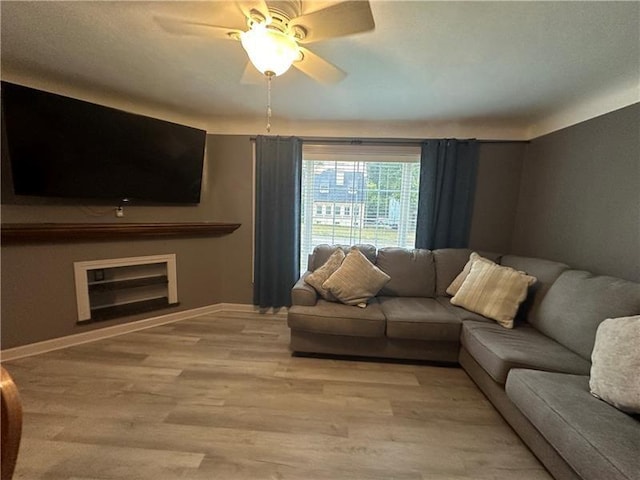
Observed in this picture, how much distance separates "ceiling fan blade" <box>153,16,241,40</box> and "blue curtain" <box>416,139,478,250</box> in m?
2.26

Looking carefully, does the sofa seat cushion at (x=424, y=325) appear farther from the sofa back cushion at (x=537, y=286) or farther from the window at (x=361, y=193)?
the window at (x=361, y=193)

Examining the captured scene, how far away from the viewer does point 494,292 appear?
226cm

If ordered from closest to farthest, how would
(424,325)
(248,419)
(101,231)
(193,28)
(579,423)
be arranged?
(579,423) < (193,28) < (248,419) < (424,325) < (101,231)

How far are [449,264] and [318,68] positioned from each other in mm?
2171

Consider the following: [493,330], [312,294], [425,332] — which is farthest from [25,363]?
[493,330]

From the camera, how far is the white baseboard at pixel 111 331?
7.52 feet

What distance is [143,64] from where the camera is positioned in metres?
1.96

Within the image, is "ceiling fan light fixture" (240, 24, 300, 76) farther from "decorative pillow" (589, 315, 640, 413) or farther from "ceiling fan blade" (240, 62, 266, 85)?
"decorative pillow" (589, 315, 640, 413)

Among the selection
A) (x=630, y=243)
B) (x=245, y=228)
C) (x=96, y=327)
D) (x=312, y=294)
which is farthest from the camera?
(x=245, y=228)

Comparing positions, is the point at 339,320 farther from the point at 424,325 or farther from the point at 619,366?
the point at 619,366

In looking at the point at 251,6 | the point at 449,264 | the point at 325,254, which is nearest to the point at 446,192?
the point at 449,264

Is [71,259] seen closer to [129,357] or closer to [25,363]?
[25,363]

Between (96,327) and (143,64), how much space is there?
2.34 meters

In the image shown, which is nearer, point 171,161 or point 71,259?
point 71,259
